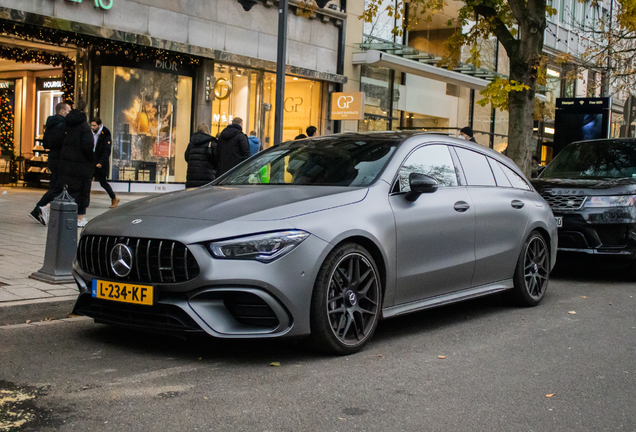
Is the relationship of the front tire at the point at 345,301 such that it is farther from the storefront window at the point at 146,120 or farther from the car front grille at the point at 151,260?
the storefront window at the point at 146,120

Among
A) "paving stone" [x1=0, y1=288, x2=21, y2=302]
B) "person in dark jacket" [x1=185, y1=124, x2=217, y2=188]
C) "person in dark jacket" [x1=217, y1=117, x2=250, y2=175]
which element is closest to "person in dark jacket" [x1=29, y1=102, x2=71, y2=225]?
"person in dark jacket" [x1=185, y1=124, x2=217, y2=188]

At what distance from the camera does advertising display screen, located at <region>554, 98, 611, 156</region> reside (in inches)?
922

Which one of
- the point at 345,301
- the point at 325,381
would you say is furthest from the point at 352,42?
the point at 325,381

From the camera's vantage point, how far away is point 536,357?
512 cm

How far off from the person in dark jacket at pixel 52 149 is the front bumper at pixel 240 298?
727cm

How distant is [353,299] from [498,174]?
2.63 meters

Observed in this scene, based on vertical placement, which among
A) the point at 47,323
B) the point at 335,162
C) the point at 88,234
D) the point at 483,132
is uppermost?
the point at 483,132

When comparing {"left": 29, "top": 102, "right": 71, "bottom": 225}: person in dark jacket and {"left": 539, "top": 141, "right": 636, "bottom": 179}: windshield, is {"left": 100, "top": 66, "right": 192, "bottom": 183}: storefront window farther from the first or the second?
{"left": 539, "top": 141, "right": 636, "bottom": 179}: windshield

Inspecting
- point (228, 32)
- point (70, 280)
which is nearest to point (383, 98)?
point (228, 32)

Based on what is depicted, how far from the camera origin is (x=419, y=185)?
542 cm

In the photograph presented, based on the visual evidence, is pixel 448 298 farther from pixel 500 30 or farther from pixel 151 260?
pixel 500 30

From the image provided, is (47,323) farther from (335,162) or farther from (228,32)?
(228,32)

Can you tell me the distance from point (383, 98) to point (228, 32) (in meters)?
7.39

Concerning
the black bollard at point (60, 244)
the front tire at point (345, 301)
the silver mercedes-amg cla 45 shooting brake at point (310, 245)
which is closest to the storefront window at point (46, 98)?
the black bollard at point (60, 244)
